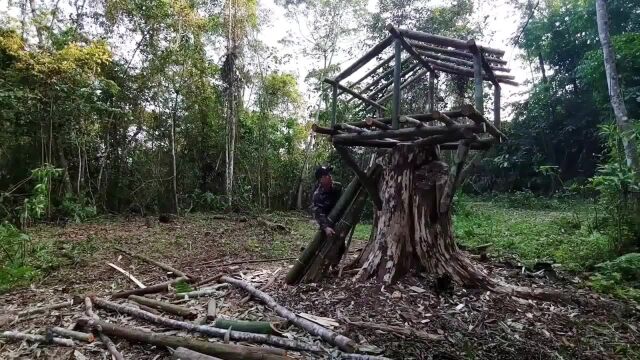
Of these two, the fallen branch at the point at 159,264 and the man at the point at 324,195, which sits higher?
the man at the point at 324,195

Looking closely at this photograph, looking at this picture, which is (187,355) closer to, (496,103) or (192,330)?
(192,330)

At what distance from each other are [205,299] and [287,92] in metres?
15.4

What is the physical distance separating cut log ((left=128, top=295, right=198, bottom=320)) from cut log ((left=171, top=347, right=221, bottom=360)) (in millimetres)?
976

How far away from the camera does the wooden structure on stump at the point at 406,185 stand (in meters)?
4.96

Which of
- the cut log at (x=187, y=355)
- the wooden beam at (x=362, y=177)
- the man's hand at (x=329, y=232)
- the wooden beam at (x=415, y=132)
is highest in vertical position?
the wooden beam at (x=415, y=132)

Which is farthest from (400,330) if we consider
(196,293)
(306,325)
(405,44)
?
(405,44)

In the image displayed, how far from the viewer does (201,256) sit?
8.82 meters

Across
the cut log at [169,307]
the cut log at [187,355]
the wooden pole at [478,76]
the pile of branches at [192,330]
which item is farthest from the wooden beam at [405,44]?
the cut log at [169,307]

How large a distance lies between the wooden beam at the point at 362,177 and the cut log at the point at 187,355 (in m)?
2.95

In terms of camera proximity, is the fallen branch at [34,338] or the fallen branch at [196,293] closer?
the fallen branch at [34,338]

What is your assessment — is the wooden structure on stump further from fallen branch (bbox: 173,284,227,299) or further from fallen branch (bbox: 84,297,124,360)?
fallen branch (bbox: 84,297,124,360)

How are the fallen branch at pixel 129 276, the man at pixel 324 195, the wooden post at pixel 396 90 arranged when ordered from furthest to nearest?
the fallen branch at pixel 129 276 < the man at pixel 324 195 < the wooden post at pixel 396 90

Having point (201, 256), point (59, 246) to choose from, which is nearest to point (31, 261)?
point (59, 246)

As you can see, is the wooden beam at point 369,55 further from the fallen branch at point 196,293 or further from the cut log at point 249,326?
the fallen branch at point 196,293
